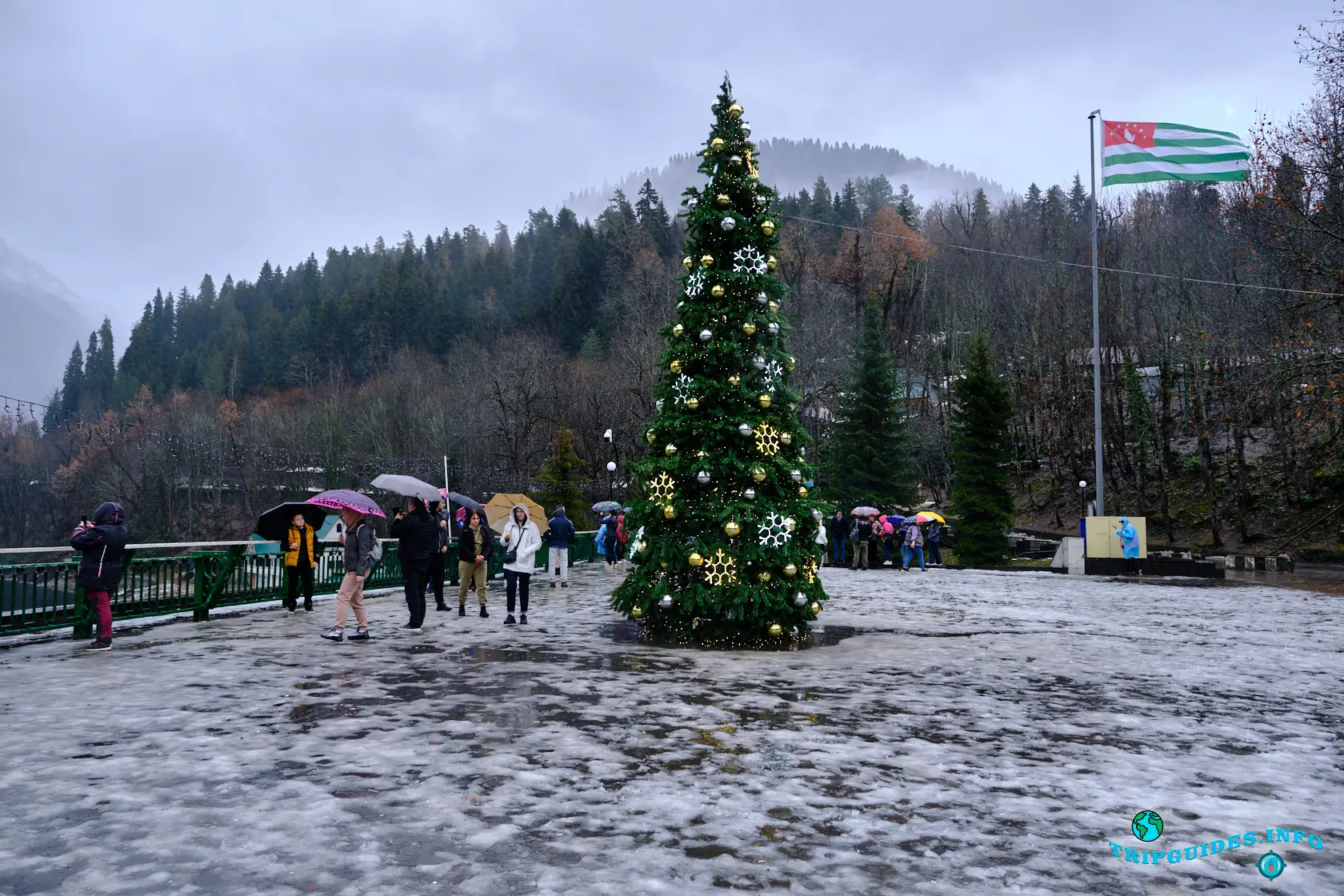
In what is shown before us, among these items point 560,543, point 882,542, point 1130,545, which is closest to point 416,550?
point 560,543

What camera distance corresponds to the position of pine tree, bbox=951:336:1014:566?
36.5 metres

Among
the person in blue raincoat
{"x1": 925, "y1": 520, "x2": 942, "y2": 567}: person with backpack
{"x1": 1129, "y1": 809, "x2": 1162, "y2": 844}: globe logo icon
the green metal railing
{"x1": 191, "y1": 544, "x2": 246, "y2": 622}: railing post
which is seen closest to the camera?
{"x1": 1129, "y1": 809, "x2": 1162, "y2": 844}: globe logo icon

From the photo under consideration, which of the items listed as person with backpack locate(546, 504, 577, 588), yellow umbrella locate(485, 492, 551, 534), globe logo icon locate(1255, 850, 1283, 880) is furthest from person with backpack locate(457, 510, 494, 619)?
globe logo icon locate(1255, 850, 1283, 880)

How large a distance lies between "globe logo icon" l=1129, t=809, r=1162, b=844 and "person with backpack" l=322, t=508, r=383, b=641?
34.3ft

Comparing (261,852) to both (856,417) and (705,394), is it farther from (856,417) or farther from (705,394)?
(856,417)

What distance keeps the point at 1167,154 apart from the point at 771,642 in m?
21.5

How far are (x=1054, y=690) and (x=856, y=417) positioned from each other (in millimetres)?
36232

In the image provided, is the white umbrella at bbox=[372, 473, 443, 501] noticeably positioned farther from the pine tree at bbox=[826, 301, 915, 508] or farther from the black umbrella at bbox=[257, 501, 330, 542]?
the pine tree at bbox=[826, 301, 915, 508]

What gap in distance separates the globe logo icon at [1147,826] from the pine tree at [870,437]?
3885 centimetres

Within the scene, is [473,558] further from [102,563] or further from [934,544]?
[934,544]

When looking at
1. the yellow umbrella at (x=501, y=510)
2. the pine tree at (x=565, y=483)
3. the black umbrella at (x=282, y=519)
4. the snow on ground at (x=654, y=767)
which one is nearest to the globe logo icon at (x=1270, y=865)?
the snow on ground at (x=654, y=767)

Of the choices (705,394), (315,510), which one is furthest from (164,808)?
(315,510)

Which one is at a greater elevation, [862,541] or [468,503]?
[468,503]

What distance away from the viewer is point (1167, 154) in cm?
2647
